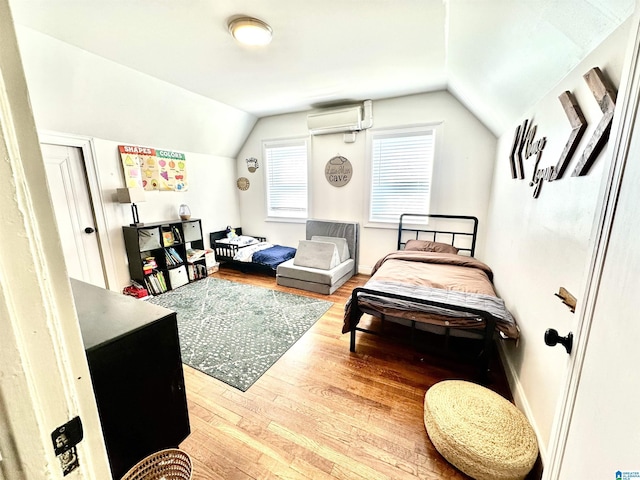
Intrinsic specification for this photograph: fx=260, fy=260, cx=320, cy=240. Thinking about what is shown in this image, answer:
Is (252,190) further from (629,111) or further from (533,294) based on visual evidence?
(629,111)

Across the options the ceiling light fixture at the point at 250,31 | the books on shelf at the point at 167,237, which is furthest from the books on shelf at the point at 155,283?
the ceiling light fixture at the point at 250,31

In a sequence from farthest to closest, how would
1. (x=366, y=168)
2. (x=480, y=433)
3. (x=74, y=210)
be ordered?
(x=366, y=168), (x=74, y=210), (x=480, y=433)

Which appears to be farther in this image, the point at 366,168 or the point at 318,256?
the point at 366,168

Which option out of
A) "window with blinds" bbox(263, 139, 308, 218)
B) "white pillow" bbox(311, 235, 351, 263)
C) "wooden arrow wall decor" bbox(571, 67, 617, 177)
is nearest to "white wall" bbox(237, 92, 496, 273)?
"window with blinds" bbox(263, 139, 308, 218)

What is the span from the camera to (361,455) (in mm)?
1367

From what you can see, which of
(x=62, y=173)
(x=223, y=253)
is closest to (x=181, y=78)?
(x=62, y=173)

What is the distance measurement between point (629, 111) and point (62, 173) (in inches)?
160

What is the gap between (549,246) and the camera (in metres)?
1.47

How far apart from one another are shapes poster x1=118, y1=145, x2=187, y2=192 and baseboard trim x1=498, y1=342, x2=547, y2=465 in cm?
432

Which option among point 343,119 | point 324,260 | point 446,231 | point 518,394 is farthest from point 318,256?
point 518,394

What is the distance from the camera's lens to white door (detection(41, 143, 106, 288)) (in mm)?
2687

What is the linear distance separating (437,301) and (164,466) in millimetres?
1773

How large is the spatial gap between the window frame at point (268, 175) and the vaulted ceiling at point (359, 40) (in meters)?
1.29

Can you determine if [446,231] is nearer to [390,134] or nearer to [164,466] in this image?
[390,134]
